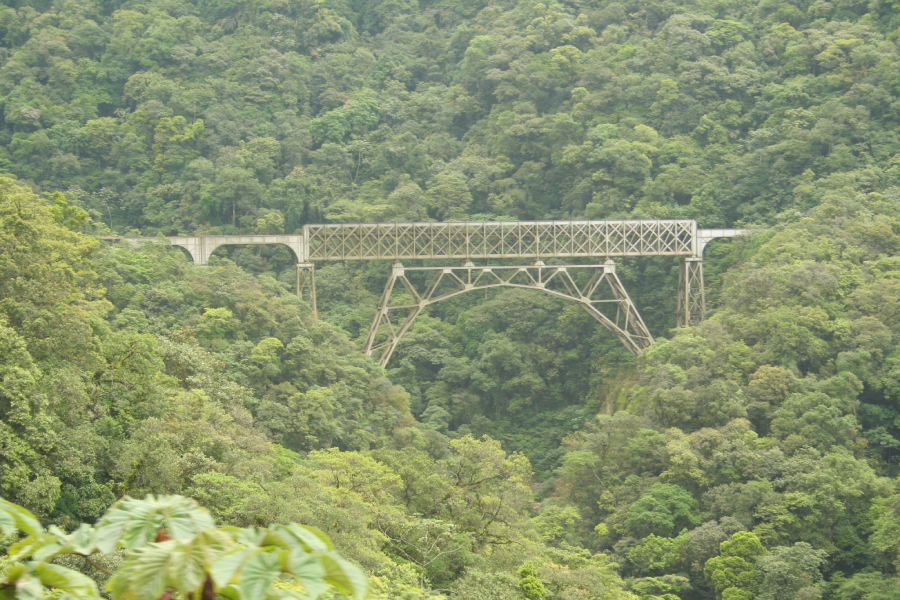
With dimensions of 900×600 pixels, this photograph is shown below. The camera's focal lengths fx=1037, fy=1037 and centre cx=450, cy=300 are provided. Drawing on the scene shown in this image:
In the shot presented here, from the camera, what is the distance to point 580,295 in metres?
35.6

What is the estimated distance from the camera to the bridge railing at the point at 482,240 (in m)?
35.8

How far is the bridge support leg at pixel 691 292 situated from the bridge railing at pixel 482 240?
2.17 feet

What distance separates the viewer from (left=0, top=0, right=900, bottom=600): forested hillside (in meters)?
18.8

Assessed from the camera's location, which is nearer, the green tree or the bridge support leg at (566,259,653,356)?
the green tree

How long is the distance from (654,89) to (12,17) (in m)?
30.5

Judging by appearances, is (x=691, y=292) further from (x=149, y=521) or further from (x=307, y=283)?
(x=149, y=521)

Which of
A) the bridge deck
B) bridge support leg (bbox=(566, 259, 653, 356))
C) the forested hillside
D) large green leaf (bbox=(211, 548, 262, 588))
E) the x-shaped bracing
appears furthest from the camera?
the bridge deck

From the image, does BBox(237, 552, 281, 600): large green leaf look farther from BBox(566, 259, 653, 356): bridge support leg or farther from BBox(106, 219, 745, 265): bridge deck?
BBox(106, 219, 745, 265): bridge deck

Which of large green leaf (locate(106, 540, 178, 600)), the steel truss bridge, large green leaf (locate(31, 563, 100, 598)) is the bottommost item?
the steel truss bridge

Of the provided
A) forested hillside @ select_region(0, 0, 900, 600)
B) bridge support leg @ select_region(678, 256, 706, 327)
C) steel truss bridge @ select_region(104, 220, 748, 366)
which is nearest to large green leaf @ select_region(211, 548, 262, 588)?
forested hillside @ select_region(0, 0, 900, 600)

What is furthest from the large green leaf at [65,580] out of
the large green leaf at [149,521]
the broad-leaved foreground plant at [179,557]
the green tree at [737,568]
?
the green tree at [737,568]

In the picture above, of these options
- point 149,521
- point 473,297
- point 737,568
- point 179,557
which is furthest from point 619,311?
point 179,557

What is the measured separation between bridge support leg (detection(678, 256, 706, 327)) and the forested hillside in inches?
44.4

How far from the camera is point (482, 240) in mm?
36406
